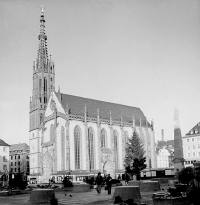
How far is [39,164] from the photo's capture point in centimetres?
6594

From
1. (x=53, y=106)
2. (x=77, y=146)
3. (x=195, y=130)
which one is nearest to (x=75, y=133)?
(x=77, y=146)

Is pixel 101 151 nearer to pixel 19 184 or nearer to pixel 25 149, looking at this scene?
pixel 19 184

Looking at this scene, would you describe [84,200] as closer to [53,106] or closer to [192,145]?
[53,106]

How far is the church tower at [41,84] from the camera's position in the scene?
72.8 meters

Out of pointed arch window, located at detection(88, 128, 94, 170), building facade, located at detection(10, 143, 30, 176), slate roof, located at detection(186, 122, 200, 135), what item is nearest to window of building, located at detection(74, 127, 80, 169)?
pointed arch window, located at detection(88, 128, 94, 170)

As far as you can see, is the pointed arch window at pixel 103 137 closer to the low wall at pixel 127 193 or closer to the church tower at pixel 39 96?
the church tower at pixel 39 96

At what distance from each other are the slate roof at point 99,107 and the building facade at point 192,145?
12841 mm

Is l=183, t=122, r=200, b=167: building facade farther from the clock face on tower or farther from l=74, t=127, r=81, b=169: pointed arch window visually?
the clock face on tower

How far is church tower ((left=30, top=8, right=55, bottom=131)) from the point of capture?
72.8 m

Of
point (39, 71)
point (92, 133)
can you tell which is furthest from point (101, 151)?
point (39, 71)

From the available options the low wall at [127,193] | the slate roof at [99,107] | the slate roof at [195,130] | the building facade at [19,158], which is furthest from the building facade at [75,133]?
the low wall at [127,193]

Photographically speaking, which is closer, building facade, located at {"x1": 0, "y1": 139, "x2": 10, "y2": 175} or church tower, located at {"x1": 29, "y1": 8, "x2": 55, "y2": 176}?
church tower, located at {"x1": 29, "y1": 8, "x2": 55, "y2": 176}

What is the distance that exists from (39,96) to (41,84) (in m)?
3.44

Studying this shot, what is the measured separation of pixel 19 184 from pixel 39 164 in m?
38.4
